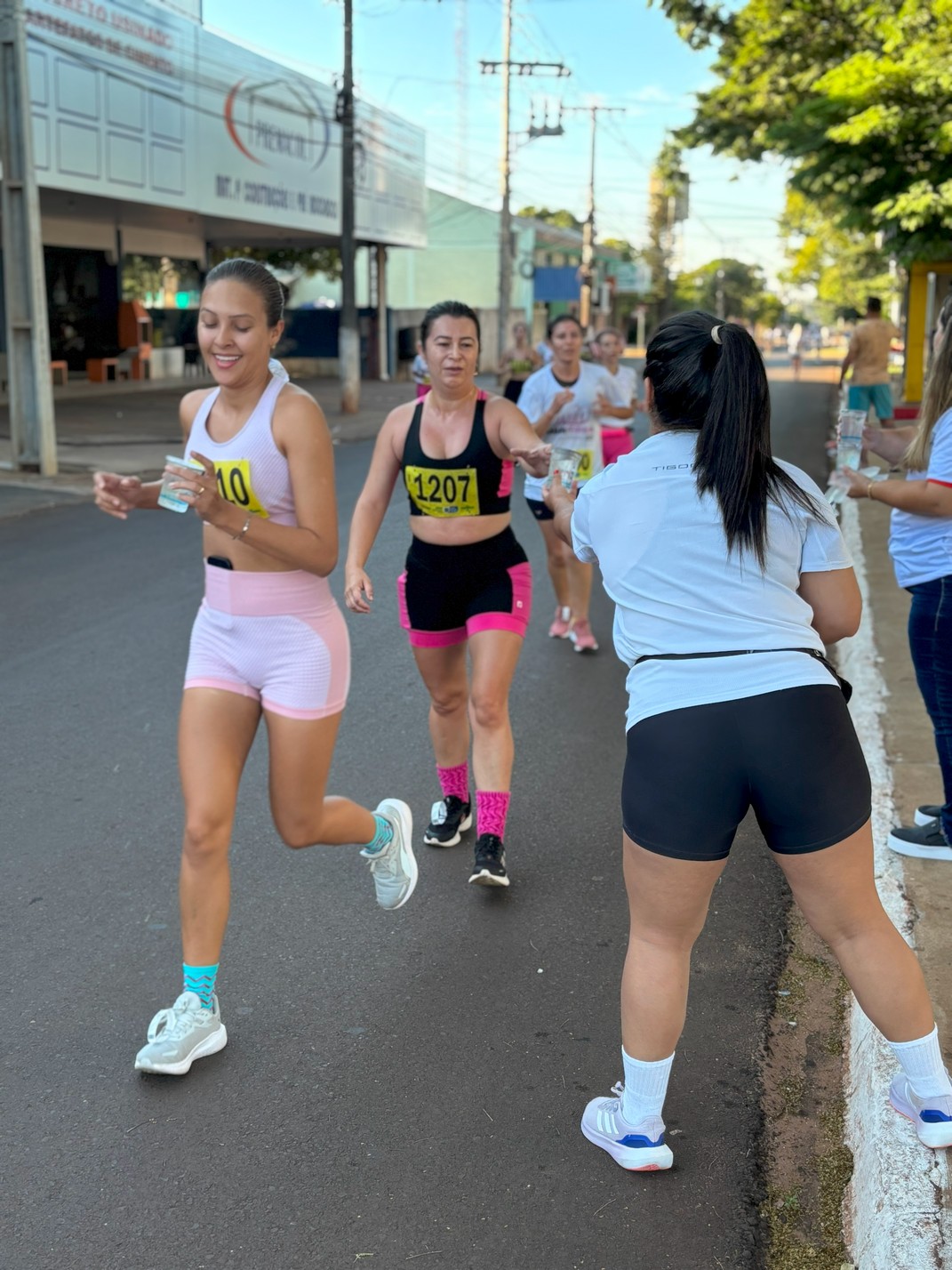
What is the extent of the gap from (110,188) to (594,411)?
1477cm

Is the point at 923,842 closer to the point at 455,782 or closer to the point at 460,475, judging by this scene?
the point at 455,782

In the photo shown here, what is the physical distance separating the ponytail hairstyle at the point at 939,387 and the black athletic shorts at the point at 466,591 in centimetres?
143

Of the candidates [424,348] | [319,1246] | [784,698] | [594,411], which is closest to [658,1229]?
[319,1246]

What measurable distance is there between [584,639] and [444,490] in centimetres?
353

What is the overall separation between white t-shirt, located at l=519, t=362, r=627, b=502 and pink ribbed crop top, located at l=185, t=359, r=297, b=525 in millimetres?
4612

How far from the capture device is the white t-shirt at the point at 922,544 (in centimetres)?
417

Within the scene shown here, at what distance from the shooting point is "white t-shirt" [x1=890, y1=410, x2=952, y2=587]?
417cm

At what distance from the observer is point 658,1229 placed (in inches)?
111

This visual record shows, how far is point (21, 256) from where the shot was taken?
1429 cm

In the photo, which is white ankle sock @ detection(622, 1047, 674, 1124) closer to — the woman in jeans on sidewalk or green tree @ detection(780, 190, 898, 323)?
the woman in jeans on sidewalk

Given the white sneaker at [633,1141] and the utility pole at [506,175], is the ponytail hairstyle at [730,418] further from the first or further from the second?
the utility pole at [506,175]

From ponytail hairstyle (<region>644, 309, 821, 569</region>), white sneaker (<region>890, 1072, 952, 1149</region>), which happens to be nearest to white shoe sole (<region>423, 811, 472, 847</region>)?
white sneaker (<region>890, 1072, 952, 1149</region>)

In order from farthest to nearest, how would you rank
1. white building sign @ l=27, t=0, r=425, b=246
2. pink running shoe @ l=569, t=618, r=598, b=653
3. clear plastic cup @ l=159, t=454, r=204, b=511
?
white building sign @ l=27, t=0, r=425, b=246
pink running shoe @ l=569, t=618, r=598, b=653
clear plastic cup @ l=159, t=454, r=204, b=511

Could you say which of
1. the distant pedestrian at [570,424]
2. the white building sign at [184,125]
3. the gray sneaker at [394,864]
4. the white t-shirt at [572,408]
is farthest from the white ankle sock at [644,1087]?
the white building sign at [184,125]
